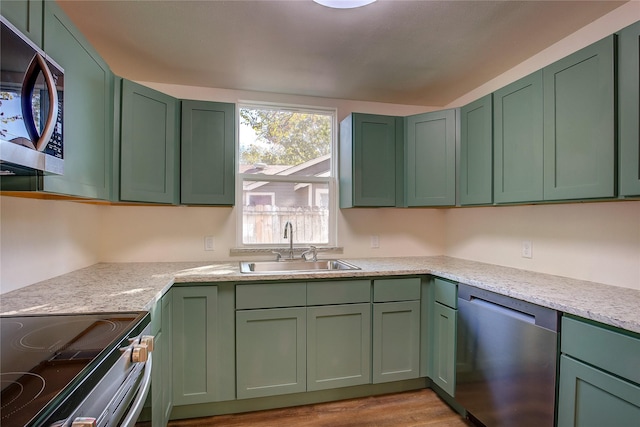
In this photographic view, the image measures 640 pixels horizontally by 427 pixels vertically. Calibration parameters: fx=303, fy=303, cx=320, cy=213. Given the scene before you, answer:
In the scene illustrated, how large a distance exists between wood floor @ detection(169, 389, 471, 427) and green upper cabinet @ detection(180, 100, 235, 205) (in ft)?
4.81

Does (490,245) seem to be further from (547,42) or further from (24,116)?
(24,116)

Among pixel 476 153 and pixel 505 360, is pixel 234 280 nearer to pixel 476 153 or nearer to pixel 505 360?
pixel 505 360

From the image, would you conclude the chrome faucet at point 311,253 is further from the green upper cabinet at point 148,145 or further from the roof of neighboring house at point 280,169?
the green upper cabinet at point 148,145

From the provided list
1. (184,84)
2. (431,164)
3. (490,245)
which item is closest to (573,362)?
(490,245)

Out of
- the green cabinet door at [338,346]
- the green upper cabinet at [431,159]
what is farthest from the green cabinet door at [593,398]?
the green upper cabinet at [431,159]

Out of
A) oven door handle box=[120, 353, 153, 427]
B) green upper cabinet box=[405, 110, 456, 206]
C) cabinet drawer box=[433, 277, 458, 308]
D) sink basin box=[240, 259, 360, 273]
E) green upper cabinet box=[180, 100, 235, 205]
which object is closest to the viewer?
oven door handle box=[120, 353, 153, 427]

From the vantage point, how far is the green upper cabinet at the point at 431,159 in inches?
93.8

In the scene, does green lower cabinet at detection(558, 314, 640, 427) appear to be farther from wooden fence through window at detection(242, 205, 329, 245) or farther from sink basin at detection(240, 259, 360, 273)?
wooden fence through window at detection(242, 205, 329, 245)

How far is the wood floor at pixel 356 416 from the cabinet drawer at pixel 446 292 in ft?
2.35

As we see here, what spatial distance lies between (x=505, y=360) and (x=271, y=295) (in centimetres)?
137

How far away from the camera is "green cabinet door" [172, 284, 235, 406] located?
187 centimetres

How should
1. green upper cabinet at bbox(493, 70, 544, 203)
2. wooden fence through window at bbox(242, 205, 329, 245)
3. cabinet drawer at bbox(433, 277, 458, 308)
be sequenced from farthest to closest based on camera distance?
wooden fence through window at bbox(242, 205, 329, 245) → cabinet drawer at bbox(433, 277, 458, 308) → green upper cabinet at bbox(493, 70, 544, 203)

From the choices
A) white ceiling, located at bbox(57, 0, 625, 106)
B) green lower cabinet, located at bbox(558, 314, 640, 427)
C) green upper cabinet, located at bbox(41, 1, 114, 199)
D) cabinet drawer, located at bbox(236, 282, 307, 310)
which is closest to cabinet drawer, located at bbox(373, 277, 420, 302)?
cabinet drawer, located at bbox(236, 282, 307, 310)

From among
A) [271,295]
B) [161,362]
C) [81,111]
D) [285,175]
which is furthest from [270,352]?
[81,111]
